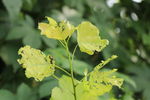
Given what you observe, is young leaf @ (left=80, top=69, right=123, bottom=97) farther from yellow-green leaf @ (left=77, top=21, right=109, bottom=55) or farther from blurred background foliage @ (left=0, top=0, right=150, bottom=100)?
blurred background foliage @ (left=0, top=0, right=150, bottom=100)

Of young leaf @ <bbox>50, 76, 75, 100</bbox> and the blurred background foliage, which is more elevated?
young leaf @ <bbox>50, 76, 75, 100</bbox>

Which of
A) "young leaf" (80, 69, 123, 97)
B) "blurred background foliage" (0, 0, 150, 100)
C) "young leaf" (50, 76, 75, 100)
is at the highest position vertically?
"young leaf" (80, 69, 123, 97)

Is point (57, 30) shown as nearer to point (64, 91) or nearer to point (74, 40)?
point (64, 91)

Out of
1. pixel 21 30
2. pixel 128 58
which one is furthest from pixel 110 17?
pixel 21 30

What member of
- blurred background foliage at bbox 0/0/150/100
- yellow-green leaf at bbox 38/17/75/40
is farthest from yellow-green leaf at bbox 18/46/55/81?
blurred background foliage at bbox 0/0/150/100

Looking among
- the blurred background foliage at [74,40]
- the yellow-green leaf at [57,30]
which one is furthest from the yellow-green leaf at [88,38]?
the blurred background foliage at [74,40]

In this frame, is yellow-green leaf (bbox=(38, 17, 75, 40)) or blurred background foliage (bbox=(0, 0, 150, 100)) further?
blurred background foliage (bbox=(0, 0, 150, 100))

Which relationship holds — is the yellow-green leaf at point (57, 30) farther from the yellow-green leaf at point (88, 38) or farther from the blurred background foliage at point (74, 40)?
the blurred background foliage at point (74, 40)
